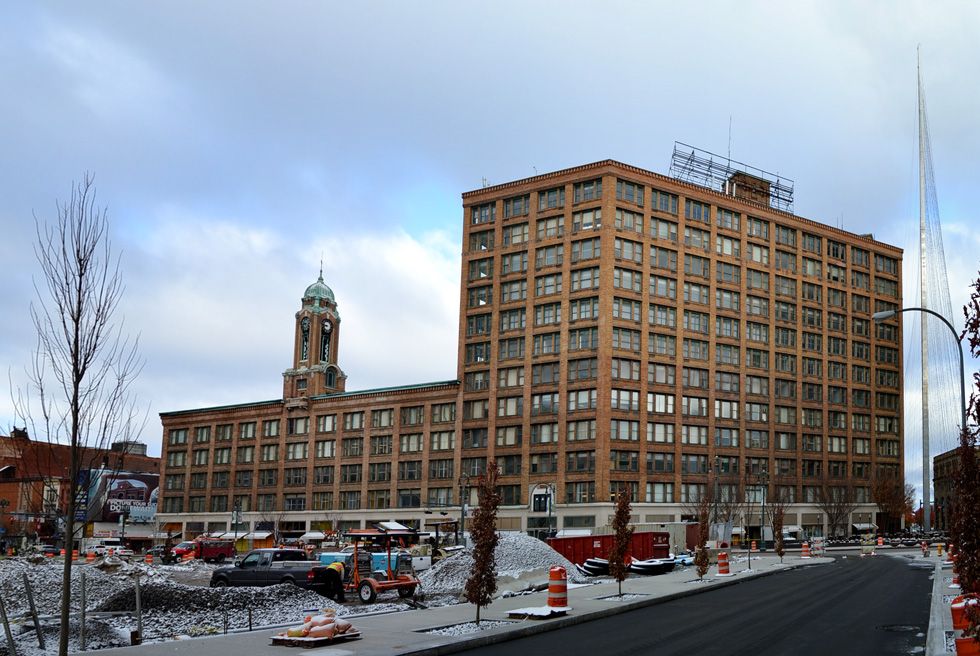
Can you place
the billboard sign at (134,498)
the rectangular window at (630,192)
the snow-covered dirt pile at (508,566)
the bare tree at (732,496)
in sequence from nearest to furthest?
the snow-covered dirt pile at (508,566)
the rectangular window at (630,192)
the bare tree at (732,496)
the billboard sign at (134,498)

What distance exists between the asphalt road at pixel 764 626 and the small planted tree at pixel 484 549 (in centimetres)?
207

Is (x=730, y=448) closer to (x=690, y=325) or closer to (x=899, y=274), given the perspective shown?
(x=690, y=325)

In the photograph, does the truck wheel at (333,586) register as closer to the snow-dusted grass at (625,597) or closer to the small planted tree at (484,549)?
the small planted tree at (484,549)

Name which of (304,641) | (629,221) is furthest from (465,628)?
(629,221)

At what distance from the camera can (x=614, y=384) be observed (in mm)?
97938

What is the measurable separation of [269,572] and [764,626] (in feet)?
65.5

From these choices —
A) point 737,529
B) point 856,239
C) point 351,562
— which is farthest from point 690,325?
point 351,562

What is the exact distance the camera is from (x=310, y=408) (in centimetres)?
12050

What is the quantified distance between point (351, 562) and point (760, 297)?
85.8 metres

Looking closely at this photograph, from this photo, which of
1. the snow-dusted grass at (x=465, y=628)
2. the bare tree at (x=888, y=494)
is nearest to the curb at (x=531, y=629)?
the snow-dusted grass at (x=465, y=628)

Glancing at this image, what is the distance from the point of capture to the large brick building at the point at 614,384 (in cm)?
9925

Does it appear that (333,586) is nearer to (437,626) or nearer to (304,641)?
(437,626)

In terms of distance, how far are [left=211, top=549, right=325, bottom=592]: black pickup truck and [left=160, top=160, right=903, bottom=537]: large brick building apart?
55514mm

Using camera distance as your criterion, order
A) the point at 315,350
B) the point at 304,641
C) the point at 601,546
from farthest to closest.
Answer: the point at 315,350
the point at 601,546
the point at 304,641
